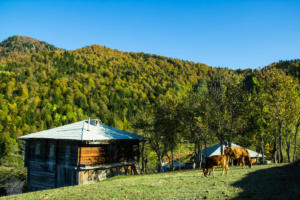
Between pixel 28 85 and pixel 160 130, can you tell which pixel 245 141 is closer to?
pixel 160 130

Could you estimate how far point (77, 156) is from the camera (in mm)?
25922

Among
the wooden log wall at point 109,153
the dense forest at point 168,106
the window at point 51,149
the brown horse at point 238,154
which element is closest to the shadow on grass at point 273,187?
the brown horse at point 238,154

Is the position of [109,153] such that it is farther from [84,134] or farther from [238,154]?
[238,154]

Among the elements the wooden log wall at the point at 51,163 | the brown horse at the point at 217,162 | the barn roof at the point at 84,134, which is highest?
the barn roof at the point at 84,134

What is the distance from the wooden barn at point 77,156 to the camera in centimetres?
2622

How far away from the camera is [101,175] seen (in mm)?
28031

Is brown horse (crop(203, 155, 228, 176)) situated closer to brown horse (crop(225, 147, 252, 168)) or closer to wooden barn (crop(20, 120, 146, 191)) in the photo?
brown horse (crop(225, 147, 252, 168))

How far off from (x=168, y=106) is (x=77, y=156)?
16812 mm

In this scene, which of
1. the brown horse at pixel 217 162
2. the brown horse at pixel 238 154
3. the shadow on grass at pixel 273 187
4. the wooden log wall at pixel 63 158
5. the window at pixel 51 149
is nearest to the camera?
the shadow on grass at pixel 273 187

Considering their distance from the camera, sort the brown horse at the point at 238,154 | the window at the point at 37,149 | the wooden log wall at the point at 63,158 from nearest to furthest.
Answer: the brown horse at the point at 238,154, the wooden log wall at the point at 63,158, the window at the point at 37,149

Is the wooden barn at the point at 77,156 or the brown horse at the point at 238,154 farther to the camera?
Answer: the wooden barn at the point at 77,156

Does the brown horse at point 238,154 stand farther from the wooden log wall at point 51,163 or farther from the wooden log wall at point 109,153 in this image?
the wooden log wall at point 51,163

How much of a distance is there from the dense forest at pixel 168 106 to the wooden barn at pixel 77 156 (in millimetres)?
9364

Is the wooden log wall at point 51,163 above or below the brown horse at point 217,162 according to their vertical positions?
below
